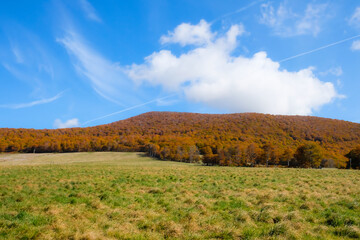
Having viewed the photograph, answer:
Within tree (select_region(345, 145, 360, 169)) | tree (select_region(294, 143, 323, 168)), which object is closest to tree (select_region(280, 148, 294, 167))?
tree (select_region(294, 143, 323, 168))

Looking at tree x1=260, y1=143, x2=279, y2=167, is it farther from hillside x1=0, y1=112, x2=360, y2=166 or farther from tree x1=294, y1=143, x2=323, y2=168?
tree x1=294, y1=143, x2=323, y2=168

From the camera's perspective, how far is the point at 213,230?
6.83 metres

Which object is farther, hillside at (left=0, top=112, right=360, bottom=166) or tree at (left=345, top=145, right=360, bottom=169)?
hillside at (left=0, top=112, right=360, bottom=166)

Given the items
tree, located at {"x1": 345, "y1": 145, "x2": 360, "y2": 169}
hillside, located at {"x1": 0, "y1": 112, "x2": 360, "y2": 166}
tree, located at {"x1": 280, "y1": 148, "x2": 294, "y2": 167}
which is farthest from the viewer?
hillside, located at {"x1": 0, "y1": 112, "x2": 360, "y2": 166}

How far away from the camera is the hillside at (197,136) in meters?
102

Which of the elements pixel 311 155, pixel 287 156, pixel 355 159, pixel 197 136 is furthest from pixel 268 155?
pixel 197 136

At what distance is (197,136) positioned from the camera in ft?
465

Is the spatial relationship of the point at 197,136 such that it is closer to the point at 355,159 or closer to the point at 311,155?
the point at 311,155

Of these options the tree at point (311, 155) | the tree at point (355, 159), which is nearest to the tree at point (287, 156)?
the tree at point (311, 155)

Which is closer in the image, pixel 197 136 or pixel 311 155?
pixel 311 155

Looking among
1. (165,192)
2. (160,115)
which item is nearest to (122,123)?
(160,115)

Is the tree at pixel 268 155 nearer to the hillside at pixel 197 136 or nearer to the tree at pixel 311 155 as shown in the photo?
the hillside at pixel 197 136

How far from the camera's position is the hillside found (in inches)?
4011

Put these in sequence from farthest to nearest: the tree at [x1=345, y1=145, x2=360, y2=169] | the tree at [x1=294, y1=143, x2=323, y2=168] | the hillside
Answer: the hillside, the tree at [x1=345, y1=145, x2=360, y2=169], the tree at [x1=294, y1=143, x2=323, y2=168]
